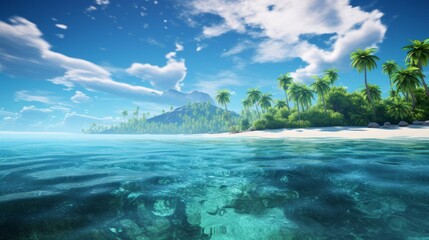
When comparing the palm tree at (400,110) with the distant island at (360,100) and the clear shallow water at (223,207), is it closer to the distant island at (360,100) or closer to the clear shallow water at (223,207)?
the distant island at (360,100)

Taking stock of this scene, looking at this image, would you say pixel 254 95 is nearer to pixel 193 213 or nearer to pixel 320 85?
pixel 320 85

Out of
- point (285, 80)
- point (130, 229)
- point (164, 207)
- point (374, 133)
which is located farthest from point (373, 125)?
point (130, 229)

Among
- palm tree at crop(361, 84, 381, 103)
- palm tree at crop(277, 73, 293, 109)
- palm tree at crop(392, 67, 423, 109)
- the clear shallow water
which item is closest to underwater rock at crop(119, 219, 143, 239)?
the clear shallow water

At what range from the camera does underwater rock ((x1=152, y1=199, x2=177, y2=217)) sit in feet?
13.8

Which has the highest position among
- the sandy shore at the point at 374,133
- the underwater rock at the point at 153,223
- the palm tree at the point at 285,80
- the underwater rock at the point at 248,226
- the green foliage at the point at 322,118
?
the palm tree at the point at 285,80

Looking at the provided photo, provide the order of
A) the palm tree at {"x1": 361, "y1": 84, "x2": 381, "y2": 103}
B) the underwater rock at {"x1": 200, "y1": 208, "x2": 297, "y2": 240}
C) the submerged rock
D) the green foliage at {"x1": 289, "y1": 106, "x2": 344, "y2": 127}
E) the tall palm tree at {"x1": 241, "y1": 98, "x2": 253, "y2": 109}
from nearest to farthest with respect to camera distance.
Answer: the underwater rock at {"x1": 200, "y1": 208, "x2": 297, "y2": 240}
the submerged rock
the green foliage at {"x1": 289, "y1": 106, "x2": 344, "y2": 127}
the palm tree at {"x1": 361, "y1": 84, "x2": 381, "y2": 103}
the tall palm tree at {"x1": 241, "y1": 98, "x2": 253, "y2": 109}

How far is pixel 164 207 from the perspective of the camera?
452 cm

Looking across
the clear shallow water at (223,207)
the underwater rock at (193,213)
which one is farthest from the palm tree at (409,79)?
the underwater rock at (193,213)

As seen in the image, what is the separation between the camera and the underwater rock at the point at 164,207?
4.20m

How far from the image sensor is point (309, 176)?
676 centimetres

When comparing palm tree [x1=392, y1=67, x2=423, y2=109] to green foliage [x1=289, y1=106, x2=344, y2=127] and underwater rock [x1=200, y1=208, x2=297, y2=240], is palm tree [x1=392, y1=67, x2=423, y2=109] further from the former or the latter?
underwater rock [x1=200, y1=208, x2=297, y2=240]

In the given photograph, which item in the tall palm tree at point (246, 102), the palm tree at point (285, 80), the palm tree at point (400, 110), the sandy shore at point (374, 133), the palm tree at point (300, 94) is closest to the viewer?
the sandy shore at point (374, 133)

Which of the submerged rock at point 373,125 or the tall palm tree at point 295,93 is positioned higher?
the tall palm tree at point 295,93

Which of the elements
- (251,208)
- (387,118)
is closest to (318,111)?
(387,118)
